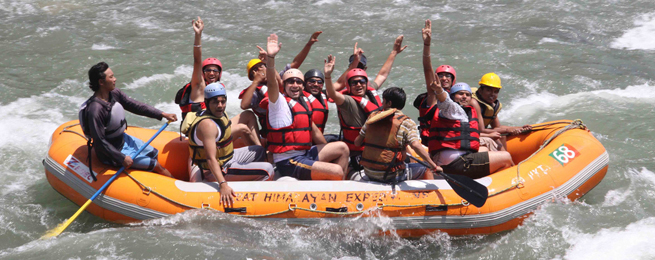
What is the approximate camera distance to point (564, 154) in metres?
5.50

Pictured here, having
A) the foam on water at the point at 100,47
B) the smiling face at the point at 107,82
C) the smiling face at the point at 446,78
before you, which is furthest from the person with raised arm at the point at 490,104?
the foam on water at the point at 100,47

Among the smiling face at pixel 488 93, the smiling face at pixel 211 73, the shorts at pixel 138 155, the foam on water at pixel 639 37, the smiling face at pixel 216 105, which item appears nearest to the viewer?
the smiling face at pixel 216 105

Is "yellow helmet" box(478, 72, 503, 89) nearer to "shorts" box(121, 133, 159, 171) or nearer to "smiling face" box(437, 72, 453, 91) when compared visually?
"smiling face" box(437, 72, 453, 91)

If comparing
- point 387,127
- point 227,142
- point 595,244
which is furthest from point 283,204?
point 595,244

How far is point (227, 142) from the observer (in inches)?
202

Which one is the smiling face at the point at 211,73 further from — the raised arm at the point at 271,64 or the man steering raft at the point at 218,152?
the raised arm at the point at 271,64

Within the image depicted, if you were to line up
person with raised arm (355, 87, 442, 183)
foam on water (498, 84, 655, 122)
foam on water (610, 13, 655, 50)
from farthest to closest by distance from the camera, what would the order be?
1. foam on water (610, 13, 655, 50)
2. foam on water (498, 84, 655, 122)
3. person with raised arm (355, 87, 442, 183)

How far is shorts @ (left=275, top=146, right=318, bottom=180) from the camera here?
5266mm

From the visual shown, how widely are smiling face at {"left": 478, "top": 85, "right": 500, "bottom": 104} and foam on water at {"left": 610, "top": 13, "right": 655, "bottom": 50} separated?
6.19 m

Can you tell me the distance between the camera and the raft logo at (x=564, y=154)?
17.9ft

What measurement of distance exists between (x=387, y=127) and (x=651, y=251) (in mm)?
2630

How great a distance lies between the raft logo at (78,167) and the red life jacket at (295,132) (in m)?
1.67

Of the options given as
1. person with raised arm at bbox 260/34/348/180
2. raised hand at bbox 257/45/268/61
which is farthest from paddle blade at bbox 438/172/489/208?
raised hand at bbox 257/45/268/61

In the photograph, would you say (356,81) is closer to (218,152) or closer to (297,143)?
(297,143)
